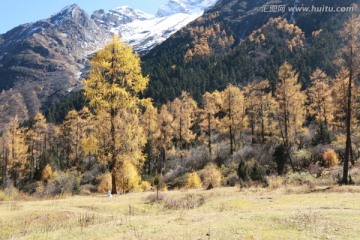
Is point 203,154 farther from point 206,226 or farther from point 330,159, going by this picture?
point 206,226

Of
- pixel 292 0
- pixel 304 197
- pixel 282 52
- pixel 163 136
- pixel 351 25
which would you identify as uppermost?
pixel 292 0

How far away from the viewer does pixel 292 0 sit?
644 ft

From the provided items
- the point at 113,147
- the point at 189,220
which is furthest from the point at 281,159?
the point at 189,220

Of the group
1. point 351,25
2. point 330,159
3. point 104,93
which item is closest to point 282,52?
point 330,159

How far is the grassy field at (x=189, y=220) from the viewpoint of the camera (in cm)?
1066

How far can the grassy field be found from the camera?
1066cm

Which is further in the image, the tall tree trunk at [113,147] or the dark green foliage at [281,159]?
the dark green foliage at [281,159]

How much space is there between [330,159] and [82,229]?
33.3m

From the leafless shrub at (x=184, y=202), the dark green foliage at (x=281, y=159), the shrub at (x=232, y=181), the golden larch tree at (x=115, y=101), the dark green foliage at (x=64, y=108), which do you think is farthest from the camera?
the dark green foliage at (x=64, y=108)

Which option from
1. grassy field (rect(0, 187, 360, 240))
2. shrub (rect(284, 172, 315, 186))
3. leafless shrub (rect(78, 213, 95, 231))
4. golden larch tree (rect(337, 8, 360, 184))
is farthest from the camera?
shrub (rect(284, 172, 315, 186))

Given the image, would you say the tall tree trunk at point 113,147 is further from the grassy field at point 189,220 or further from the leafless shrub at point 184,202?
the leafless shrub at point 184,202

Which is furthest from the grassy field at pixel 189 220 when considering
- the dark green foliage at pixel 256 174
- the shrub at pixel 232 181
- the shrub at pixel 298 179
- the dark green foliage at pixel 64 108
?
the dark green foliage at pixel 64 108

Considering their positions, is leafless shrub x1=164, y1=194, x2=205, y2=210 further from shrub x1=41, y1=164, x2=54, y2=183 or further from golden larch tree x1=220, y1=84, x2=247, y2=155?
shrub x1=41, y1=164, x2=54, y2=183

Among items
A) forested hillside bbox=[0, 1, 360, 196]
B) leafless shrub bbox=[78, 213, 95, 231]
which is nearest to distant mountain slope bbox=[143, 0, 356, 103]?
forested hillside bbox=[0, 1, 360, 196]
